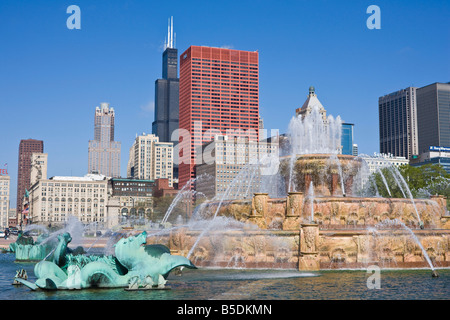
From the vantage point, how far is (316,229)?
24.6 metres

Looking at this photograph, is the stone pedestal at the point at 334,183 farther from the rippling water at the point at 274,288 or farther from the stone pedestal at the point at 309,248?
the rippling water at the point at 274,288

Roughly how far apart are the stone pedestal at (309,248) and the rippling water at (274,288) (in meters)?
1.06

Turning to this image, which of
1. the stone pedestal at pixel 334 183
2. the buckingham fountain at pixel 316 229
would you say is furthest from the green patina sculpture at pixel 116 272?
the stone pedestal at pixel 334 183

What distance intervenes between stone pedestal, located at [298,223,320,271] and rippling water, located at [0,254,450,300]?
41.8 inches

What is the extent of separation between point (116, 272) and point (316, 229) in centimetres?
983

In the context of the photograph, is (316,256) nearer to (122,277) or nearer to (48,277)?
(122,277)

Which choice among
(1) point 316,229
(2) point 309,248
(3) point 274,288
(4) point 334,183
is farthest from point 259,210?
(3) point 274,288

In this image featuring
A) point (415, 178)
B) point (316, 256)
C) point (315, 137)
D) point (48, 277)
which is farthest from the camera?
point (415, 178)

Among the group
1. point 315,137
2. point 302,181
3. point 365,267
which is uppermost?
point 315,137

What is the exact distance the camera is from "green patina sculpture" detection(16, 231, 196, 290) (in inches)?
715

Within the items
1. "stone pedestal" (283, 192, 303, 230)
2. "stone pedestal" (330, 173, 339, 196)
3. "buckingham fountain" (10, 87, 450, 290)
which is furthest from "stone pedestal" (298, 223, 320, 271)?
"stone pedestal" (330, 173, 339, 196)

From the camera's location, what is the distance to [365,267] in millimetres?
24812
